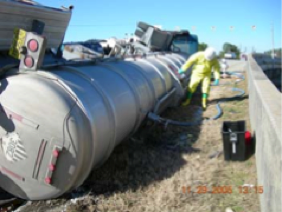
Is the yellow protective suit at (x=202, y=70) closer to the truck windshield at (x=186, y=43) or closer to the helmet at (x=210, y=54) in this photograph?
the helmet at (x=210, y=54)

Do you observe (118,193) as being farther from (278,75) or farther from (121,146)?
(278,75)

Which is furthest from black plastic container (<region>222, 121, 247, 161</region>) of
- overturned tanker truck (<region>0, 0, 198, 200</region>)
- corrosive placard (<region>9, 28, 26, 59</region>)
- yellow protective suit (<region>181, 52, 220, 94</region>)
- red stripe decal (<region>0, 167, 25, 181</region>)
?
yellow protective suit (<region>181, 52, 220, 94</region>)

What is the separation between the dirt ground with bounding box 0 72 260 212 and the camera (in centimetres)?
364

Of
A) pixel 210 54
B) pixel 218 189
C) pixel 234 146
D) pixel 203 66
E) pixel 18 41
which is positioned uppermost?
pixel 18 41

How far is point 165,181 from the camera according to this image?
13.7 ft

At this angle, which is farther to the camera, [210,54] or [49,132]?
[210,54]

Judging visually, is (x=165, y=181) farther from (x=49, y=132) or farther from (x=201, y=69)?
(x=201, y=69)

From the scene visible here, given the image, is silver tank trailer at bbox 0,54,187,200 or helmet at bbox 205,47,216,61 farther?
helmet at bbox 205,47,216,61

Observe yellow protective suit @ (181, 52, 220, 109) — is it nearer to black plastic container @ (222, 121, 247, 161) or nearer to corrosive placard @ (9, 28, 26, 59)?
black plastic container @ (222, 121, 247, 161)

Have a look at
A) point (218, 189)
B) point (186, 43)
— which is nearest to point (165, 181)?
point (218, 189)

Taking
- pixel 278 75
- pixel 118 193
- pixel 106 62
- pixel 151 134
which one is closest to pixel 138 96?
pixel 106 62

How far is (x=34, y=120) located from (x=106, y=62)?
89.0 inches

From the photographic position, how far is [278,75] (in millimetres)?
18828

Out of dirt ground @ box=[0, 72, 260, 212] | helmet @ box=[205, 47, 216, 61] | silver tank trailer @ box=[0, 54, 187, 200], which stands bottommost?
dirt ground @ box=[0, 72, 260, 212]
